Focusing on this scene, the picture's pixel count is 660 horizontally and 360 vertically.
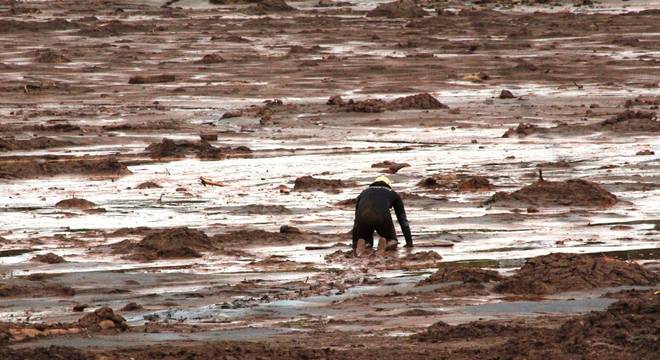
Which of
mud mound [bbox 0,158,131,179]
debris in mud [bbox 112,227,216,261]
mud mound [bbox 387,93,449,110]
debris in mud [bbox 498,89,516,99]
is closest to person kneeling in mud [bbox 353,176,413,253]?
debris in mud [bbox 112,227,216,261]

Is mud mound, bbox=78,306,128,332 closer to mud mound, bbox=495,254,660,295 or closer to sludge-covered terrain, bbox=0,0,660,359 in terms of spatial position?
sludge-covered terrain, bbox=0,0,660,359

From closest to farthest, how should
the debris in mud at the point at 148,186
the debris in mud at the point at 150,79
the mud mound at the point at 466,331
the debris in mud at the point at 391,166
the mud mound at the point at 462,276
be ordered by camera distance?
the mud mound at the point at 466,331
the mud mound at the point at 462,276
the debris in mud at the point at 148,186
the debris in mud at the point at 391,166
the debris in mud at the point at 150,79

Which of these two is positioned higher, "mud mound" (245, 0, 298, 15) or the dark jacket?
the dark jacket

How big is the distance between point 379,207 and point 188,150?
9044mm

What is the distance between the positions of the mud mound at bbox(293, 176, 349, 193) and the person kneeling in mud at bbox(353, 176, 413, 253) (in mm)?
4030

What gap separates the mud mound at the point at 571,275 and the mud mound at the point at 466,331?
189 cm

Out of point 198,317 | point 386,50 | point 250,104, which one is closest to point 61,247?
point 198,317

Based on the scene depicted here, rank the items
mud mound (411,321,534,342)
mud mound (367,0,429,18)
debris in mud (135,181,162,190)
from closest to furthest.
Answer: mud mound (411,321,534,342), debris in mud (135,181,162,190), mud mound (367,0,429,18)

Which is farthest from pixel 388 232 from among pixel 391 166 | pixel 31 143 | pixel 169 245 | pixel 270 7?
pixel 270 7

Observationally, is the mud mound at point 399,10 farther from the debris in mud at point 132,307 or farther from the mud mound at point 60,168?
the debris in mud at point 132,307

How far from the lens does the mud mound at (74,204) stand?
1951 centimetres

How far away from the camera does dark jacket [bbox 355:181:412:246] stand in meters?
16.2

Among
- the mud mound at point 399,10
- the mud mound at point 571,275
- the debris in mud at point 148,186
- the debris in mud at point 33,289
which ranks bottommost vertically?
the mud mound at point 399,10

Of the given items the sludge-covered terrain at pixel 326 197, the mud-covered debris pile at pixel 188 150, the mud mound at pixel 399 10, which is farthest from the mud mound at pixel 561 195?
the mud mound at pixel 399 10
